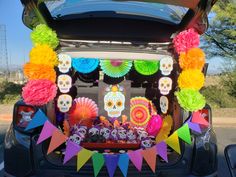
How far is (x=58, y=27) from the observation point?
13.3 ft

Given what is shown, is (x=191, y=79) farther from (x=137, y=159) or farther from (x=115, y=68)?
(x=115, y=68)

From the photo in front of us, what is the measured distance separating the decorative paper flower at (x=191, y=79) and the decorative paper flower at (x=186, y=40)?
224 millimetres

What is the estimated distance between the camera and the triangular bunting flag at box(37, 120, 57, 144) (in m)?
3.51

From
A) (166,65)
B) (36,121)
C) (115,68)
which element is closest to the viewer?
(36,121)

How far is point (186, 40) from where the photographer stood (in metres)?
3.88

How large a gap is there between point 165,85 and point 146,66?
1.01ft

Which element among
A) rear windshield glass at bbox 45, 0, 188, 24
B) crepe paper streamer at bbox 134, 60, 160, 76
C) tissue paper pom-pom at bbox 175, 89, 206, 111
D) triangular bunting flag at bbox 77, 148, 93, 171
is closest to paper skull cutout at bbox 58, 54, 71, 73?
rear windshield glass at bbox 45, 0, 188, 24

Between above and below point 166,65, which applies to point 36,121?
below

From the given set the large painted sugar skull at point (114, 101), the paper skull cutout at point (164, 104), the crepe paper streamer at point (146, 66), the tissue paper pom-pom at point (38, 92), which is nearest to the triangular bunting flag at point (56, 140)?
the tissue paper pom-pom at point (38, 92)

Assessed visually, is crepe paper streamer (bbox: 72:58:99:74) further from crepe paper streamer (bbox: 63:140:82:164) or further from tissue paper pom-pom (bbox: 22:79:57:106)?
crepe paper streamer (bbox: 63:140:82:164)

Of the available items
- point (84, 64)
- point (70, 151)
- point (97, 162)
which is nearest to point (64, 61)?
point (84, 64)

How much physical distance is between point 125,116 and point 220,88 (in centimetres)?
1025

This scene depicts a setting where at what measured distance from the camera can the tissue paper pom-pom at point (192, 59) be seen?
385cm

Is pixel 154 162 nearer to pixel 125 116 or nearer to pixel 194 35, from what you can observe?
pixel 194 35
